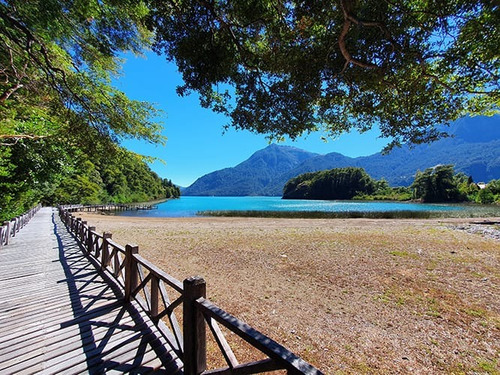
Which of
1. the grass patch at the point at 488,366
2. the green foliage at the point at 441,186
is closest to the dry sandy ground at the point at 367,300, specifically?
the grass patch at the point at 488,366

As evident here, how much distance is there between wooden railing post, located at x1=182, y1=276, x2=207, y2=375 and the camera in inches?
100

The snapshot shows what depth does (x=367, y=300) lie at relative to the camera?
579 cm

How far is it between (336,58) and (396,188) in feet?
440

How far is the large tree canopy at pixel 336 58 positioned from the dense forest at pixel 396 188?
9023 centimetres

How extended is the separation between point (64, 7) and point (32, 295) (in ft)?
23.0

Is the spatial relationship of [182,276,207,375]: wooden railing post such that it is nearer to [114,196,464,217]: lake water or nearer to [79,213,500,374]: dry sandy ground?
[79,213,500,374]: dry sandy ground

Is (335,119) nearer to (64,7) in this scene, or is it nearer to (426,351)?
(426,351)

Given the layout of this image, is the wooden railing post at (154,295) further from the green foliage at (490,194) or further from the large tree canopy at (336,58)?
the green foliage at (490,194)

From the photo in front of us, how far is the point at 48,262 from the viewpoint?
283 inches

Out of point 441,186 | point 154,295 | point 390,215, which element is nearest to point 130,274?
point 154,295

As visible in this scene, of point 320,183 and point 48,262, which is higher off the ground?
point 320,183

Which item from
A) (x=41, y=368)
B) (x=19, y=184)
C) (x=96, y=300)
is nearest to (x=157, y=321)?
(x=41, y=368)

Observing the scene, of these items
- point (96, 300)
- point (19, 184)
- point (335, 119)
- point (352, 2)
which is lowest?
point (96, 300)

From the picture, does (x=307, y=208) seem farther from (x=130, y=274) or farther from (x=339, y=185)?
(x=339, y=185)
